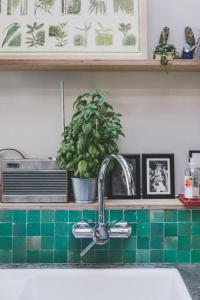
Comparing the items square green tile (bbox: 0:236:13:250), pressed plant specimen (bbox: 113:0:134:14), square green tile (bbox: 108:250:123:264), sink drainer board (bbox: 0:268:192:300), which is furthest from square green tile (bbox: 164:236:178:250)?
pressed plant specimen (bbox: 113:0:134:14)

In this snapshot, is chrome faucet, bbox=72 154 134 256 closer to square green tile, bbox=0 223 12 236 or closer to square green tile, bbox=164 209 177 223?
square green tile, bbox=164 209 177 223

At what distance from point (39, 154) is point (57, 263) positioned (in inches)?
20.7

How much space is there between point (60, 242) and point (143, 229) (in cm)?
38

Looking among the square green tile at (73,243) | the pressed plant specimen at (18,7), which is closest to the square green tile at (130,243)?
the square green tile at (73,243)

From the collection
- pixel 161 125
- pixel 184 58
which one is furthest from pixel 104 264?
pixel 184 58

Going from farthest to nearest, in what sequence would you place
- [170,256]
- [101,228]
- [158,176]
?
[158,176], [170,256], [101,228]

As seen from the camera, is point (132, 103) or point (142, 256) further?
point (132, 103)

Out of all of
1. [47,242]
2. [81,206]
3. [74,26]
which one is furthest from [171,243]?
[74,26]

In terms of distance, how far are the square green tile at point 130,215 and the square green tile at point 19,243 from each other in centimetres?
47

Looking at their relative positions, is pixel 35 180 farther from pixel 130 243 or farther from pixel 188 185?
pixel 188 185

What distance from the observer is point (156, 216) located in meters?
1.56

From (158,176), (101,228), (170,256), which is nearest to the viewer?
(101,228)

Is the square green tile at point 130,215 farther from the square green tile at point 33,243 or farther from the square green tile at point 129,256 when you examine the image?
the square green tile at point 33,243

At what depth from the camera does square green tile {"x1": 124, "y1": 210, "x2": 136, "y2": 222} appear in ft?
5.12
